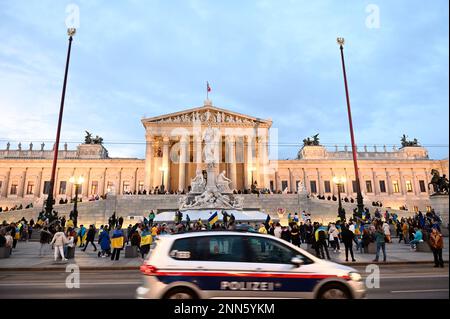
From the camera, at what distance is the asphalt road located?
6.30 metres

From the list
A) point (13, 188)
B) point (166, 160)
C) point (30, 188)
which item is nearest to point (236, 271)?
point (166, 160)

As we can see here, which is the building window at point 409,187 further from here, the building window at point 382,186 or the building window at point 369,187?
the building window at point 369,187

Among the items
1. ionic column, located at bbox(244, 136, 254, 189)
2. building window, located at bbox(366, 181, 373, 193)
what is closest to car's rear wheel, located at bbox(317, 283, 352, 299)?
ionic column, located at bbox(244, 136, 254, 189)

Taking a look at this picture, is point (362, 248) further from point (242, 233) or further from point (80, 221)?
point (80, 221)

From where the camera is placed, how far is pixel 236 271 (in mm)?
4449

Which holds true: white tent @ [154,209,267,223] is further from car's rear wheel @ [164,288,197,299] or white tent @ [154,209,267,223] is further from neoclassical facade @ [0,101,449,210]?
car's rear wheel @ [164,288,197,299]

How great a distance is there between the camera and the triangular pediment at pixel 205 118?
5156cm

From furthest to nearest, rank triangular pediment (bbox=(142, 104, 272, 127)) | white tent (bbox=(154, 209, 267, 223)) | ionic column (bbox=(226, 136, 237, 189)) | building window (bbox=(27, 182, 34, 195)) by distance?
building window (bbox=(27, 182, 34, 195)) → triangular pediment (bbox=(142, 104, 272, 127)) → ionic column (bbox=(226, 136, 237, 189)) → white tent (bbox=(154, 209, 267, 223))

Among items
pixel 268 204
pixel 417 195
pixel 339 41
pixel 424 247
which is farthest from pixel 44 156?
pixel 417 195

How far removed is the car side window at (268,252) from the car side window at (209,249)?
0.62 feet

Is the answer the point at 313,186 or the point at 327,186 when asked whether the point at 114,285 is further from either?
the point at 327,186

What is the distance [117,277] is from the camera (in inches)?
351

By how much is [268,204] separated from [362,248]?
20.4 m
